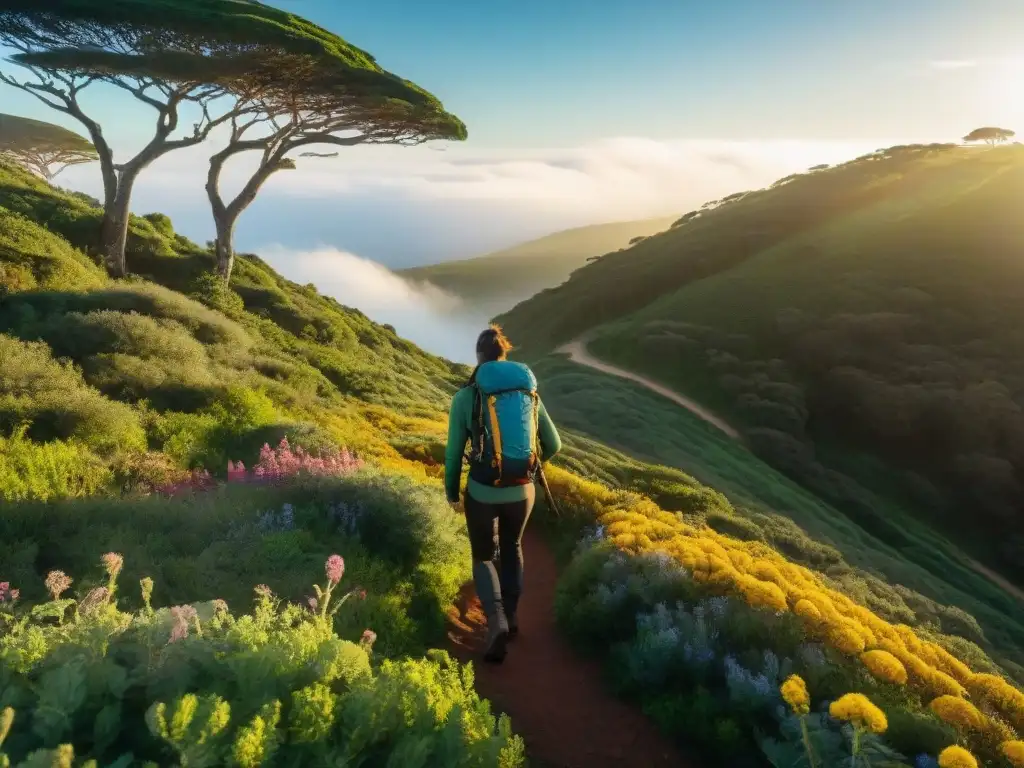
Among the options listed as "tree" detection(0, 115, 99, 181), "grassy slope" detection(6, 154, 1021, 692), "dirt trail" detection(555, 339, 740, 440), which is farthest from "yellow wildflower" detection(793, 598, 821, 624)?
"tree" detection(0, 115, 99, 181)

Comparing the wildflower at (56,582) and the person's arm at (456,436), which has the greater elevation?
the person's arm at (456,436)

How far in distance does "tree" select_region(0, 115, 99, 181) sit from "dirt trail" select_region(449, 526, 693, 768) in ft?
154

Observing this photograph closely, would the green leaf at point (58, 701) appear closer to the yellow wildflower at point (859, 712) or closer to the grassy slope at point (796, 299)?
the yellow wildflower at point (859, 712)

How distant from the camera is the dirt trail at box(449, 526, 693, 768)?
459 cm

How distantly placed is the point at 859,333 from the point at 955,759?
4636 cm

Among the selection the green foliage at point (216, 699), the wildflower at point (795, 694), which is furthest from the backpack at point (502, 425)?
the wildflower at point (795, 694)

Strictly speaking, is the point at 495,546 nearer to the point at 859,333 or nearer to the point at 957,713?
the point at 957,713

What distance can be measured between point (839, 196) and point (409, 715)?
266ft

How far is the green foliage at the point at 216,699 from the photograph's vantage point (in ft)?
8.36

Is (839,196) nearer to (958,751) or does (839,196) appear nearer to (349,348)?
(349,348)

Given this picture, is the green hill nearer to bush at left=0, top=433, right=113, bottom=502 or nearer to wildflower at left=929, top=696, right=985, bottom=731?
wildflower at left=929, top=696, right=985, bottom=731

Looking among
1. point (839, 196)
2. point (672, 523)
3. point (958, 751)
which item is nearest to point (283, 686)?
point (958, 751)

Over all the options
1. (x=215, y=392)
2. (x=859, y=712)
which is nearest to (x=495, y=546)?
(x=859, y=712)

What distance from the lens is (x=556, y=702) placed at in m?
5.11
